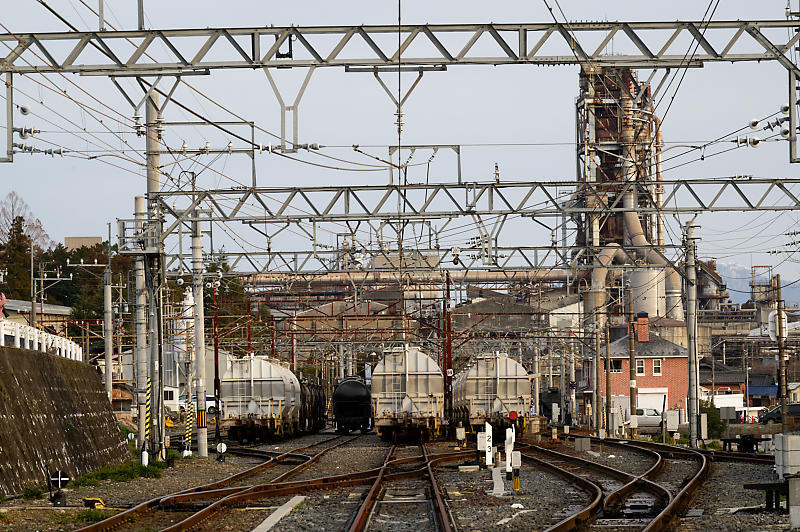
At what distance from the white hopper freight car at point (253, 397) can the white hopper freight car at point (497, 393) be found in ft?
24.5

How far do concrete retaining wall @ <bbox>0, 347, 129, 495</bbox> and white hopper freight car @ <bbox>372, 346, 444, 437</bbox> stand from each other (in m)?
11.7

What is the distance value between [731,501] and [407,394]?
2352cm

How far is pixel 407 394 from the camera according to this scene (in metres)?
40.0

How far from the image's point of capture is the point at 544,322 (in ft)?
271

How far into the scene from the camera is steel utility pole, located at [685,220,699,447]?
3456 cm

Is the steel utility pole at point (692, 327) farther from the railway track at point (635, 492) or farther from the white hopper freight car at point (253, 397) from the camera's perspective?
the white hopper freight car at point (253, 397)

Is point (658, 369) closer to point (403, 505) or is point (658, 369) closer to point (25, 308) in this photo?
point (25, 308)

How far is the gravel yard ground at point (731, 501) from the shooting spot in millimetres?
13773

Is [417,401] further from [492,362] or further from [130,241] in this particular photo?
[130,241]

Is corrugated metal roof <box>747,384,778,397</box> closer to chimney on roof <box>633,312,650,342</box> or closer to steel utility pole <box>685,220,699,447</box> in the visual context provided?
chimney on roof <box>633,312,650,342</box>

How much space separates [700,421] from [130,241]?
18.6 metres

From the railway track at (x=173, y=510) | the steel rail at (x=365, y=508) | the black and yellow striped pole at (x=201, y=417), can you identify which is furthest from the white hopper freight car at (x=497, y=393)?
the steel rail at (x=365, y=508)

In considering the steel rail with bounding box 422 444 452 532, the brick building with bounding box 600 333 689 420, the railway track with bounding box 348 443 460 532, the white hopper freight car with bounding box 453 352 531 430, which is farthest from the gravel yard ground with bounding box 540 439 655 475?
the brick building with bounding box 600 333 689 420

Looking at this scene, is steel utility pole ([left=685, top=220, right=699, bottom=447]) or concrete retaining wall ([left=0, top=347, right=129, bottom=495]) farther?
steel utility pole ([left=685, top=220, right=699, bottom=447])
